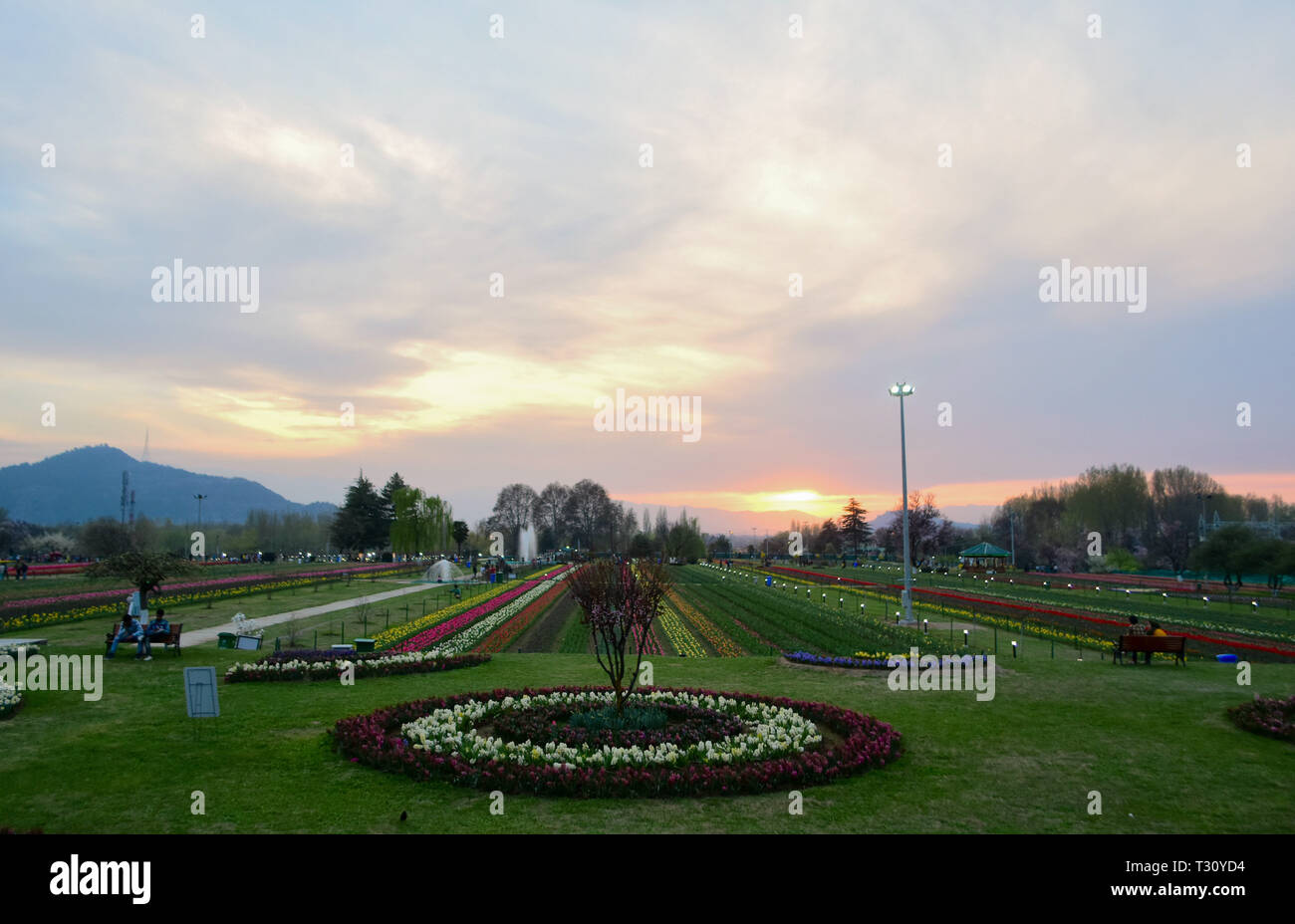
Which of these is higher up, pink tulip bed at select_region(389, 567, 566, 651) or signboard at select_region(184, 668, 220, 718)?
signboard at select_region(184, 668, 220, 718)

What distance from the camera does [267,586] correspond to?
48.0 m

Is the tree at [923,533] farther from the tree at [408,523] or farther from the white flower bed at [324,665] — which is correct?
the white flower bed at [324,665]

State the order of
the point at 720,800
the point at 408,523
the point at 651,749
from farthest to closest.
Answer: the point at 408,523 → the point at 651,749 → the point at 720,800

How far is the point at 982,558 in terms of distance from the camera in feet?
317

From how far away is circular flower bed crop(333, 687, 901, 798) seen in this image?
34.6 feet

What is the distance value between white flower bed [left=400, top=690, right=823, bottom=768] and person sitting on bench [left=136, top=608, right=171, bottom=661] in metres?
11.3

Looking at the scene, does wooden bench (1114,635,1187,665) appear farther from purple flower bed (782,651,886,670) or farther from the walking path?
the walking path

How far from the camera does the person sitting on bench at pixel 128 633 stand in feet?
69.7

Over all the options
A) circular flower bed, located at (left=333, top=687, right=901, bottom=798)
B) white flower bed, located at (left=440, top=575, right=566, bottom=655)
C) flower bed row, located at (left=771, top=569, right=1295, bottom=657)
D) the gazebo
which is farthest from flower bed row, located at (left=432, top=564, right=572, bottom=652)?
the gazebo

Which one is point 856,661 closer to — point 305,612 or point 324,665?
point 324,665

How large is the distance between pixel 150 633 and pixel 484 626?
1256 centimetres

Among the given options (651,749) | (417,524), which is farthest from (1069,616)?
(417,524)
